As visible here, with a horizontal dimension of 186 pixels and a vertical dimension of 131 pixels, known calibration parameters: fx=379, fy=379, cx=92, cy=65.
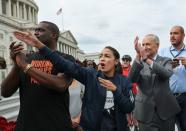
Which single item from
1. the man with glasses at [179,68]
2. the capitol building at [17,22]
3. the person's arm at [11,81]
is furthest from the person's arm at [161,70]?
the capitol building at [17,22]

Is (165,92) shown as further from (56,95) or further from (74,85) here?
(56,95)

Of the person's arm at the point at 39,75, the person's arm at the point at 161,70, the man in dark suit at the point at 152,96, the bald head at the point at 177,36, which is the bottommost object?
the man in dark suit at the point at 152,96

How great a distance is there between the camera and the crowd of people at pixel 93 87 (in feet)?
9.61

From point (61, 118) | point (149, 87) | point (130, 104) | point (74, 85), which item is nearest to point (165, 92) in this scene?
point (149, 87)

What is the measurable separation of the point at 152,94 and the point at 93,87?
1082mm

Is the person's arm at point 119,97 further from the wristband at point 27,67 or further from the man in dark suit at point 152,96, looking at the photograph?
the wristband at point 27,67

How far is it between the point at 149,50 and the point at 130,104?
110 centimetres

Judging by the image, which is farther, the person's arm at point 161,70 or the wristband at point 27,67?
the person's arm at point 161,70

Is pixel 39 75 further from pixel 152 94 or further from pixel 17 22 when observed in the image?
pixel 17 22

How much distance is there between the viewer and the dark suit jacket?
446 centimetres

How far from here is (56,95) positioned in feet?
9.81

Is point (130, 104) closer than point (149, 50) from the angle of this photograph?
Yes

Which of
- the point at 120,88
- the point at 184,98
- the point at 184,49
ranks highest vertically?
the point at 184,49

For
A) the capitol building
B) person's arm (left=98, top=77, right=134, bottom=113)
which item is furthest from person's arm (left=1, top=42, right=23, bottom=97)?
the capitol building
